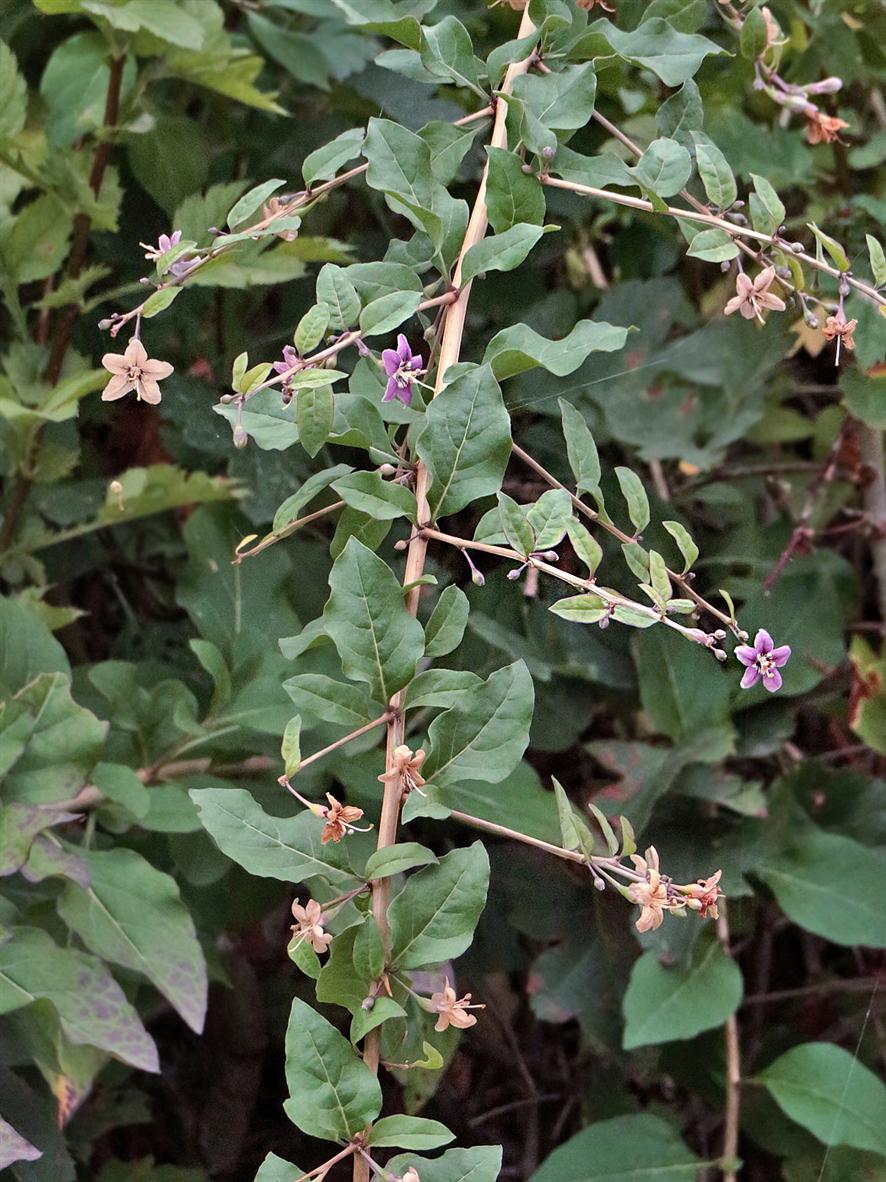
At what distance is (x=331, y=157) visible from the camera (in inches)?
20.6

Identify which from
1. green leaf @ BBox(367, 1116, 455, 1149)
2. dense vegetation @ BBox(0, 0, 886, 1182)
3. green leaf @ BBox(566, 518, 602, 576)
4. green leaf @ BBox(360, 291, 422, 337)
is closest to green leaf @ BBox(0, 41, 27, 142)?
dense vegetation @ BBox(0, 0, 886, 1182)

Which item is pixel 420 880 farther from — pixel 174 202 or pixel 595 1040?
pixel 174 202

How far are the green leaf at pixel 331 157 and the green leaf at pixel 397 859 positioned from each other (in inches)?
11.5

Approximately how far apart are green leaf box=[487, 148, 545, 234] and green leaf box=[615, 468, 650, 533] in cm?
12

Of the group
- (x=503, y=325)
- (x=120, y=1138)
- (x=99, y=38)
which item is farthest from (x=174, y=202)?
(x=120, y=1138)

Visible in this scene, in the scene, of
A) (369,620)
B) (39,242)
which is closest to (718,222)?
(369,620)

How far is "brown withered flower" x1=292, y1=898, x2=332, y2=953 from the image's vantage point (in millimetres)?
404

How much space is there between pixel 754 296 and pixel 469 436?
146 mm

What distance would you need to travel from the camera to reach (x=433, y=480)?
441 millimetres

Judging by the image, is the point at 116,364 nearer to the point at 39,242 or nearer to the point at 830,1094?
the point at 39,242

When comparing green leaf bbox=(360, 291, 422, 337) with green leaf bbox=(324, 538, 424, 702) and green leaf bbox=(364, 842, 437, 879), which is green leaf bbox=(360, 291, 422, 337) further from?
green leaf bbox=(364, 842, 437, 879)

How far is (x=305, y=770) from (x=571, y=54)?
0.39m

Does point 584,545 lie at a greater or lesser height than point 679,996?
greater

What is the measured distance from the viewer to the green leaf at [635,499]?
1.61 ft
